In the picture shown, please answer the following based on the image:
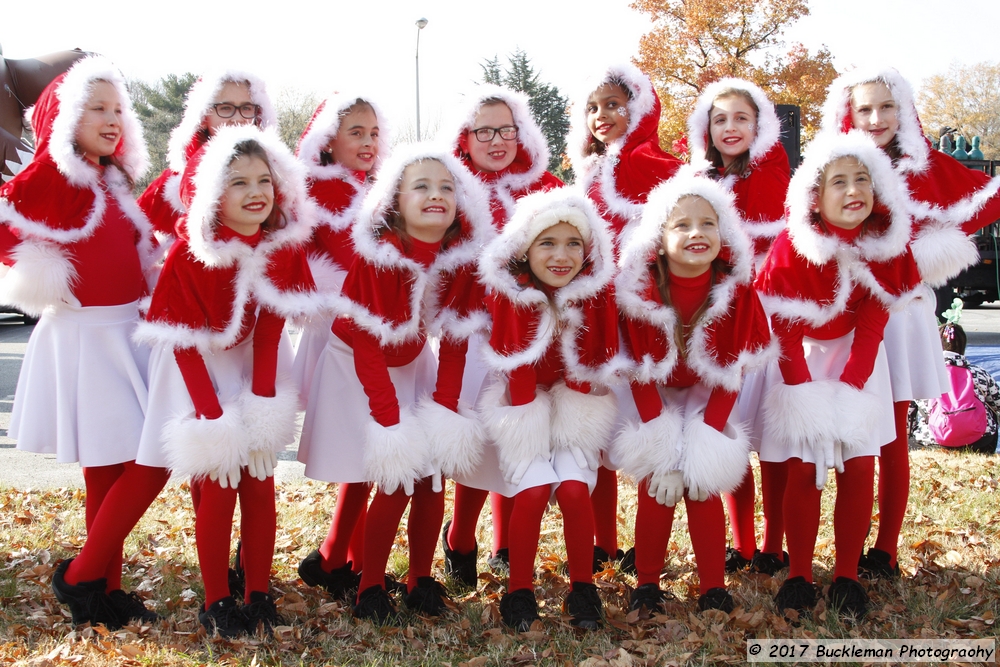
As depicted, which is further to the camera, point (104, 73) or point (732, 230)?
point (104, 73)

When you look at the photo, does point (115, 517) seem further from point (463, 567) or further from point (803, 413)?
point (803, 413)

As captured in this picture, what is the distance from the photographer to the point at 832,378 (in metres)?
3.18

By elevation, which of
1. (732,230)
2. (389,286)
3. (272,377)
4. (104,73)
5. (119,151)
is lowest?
(272,377)

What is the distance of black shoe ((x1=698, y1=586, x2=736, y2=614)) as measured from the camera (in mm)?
3039

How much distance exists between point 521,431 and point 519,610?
26.6 inches

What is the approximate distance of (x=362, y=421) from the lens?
3.17 meters

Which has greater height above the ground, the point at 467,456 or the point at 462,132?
the point at 462,132

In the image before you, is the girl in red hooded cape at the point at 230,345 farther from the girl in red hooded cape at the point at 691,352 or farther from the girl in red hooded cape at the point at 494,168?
the girl in red hooded cape at the point at 691,352

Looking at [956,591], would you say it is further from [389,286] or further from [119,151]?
[119,151]

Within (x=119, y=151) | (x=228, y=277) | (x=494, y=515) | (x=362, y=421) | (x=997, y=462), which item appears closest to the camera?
(x=228, y=277)

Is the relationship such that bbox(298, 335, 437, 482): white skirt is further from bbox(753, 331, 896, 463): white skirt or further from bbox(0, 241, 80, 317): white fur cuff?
bbox(753, 331, 896, 463): white skirt

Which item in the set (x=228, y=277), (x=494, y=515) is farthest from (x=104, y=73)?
(x=494, y=515)

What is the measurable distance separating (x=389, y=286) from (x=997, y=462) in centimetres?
456

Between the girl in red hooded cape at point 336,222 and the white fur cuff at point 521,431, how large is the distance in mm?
758
